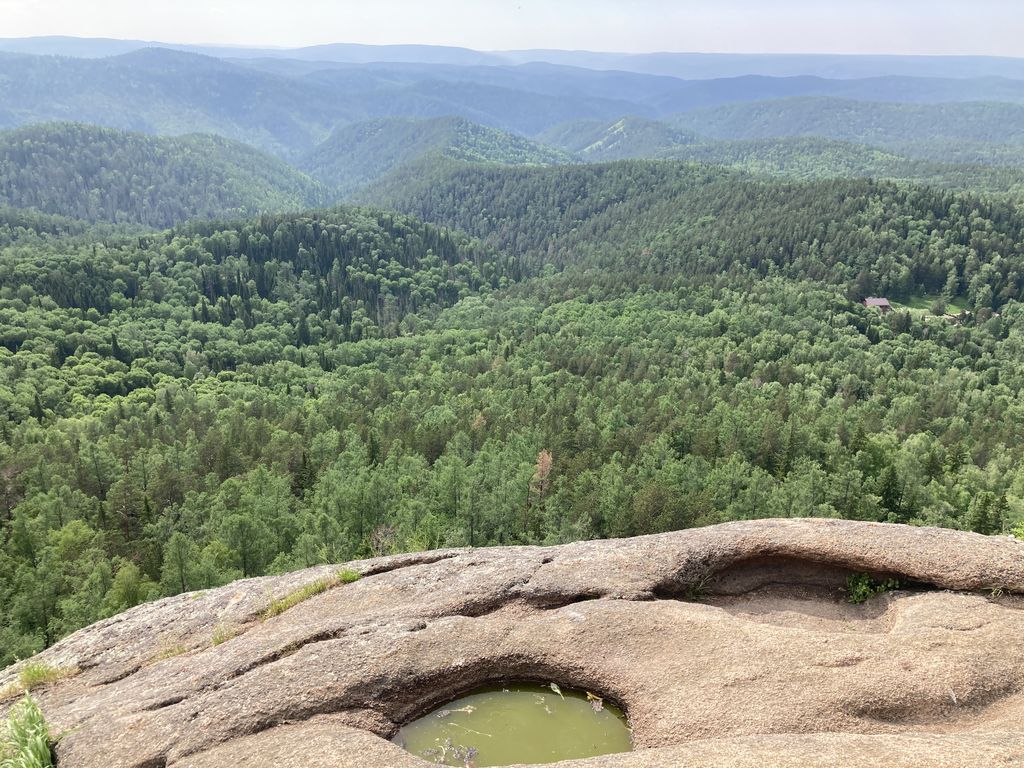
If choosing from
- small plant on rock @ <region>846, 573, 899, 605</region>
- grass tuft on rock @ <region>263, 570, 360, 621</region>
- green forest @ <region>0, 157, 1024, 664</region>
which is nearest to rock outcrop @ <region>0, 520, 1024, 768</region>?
small plant on rock @ <region>846, 573, 899, 605</region>

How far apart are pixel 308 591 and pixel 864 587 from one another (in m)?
19.8

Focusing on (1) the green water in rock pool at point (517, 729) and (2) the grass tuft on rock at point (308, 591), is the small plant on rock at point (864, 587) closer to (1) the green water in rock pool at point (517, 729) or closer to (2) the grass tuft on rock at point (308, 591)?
(1) the green water in rock pool at point (517, 729)

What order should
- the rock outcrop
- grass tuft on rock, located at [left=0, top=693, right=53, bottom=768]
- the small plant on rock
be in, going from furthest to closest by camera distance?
the small plant on rock < the rock outcrop < grass tuft on rock, located at [left=0, top=693, right=53, bottom=768]

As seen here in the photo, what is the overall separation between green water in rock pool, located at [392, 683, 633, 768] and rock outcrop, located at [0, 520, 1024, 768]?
46 cm

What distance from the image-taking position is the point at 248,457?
10212 centimetres

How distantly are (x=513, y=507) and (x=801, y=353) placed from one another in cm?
11409

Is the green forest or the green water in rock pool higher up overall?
the green water in rock pool

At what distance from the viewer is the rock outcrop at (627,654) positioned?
15.7 meters

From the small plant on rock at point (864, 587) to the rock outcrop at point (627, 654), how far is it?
255 mm

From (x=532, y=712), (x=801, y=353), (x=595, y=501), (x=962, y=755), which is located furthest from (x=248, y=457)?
(x=801, y=353)

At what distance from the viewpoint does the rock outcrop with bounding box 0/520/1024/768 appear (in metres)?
15.7

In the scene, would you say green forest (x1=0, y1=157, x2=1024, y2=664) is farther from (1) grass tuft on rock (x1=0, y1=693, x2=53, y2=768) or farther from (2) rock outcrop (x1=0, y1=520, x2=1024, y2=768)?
(1) grass tuft on rock (x1=0, y1=693, x2=53, y2=768)

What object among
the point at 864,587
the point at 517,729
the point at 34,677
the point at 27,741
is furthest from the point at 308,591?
the point at 864,587

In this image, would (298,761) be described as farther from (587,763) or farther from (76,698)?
(76,698)
